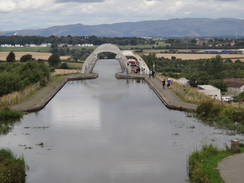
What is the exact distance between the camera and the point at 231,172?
46.6ft

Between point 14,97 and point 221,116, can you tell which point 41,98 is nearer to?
point 14,97

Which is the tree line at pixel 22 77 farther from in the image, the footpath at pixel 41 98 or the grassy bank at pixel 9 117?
the grassy bank at pixel 9 117

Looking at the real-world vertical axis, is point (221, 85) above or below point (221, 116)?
below

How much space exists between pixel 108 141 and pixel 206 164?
6.07 m

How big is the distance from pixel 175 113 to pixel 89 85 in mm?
19126

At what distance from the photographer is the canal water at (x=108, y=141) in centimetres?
1573

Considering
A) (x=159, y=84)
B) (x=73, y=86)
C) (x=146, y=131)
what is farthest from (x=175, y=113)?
(x=73, y=86)

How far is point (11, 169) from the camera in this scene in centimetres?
1466

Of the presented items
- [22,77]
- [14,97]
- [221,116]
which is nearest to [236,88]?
[22,77]

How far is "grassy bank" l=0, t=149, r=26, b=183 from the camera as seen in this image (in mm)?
14089

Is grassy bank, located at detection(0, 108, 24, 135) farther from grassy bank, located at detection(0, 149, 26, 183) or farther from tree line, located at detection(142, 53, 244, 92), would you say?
tree line, located at detection(142, 53, 244, 92)

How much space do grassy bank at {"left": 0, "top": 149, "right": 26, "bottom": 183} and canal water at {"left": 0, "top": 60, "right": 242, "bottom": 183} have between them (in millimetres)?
371

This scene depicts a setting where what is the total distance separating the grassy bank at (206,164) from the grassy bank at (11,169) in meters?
5.50

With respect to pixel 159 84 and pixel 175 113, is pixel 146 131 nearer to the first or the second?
pixel 175 113
